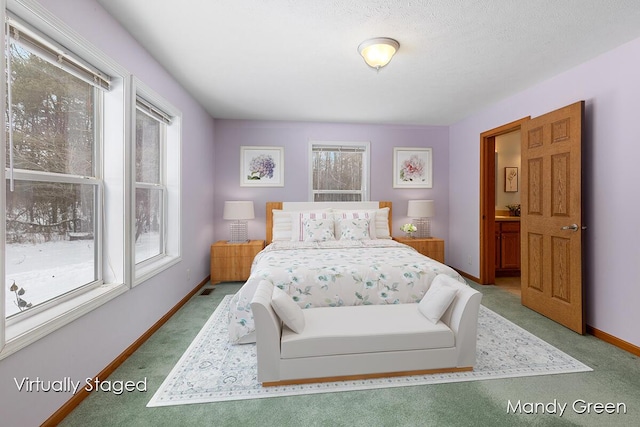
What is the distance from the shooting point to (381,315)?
7.19 feet

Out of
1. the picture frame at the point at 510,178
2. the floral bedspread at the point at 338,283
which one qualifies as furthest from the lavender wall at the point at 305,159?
the floral bedspread at the point at 338,283

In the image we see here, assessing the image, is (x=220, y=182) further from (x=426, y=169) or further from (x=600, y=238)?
(x=600, y=238)

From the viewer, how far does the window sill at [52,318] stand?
4.42 feet

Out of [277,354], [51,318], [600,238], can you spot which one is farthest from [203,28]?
[600,238]

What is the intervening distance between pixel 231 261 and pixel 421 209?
121 inches

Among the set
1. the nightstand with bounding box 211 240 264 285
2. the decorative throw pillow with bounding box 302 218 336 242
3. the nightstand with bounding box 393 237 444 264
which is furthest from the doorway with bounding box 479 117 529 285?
the nightstand with bounding box 211 240 264 285

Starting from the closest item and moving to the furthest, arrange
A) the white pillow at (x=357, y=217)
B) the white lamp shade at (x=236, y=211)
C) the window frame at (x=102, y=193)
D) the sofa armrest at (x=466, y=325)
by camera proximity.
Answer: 1. the window frame at (x=102, y=193)
2. the sofa armrest at (x=466, y=325)
3. the white pillow at (x=357, y=217)
4. the white lamp shade at (x=236, y=211)

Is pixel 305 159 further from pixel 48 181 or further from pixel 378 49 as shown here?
pixel 48 181

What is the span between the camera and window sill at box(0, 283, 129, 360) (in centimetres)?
135

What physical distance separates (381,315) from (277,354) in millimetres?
829

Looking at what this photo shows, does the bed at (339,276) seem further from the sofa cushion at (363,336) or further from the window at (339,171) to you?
the window at (339,171)

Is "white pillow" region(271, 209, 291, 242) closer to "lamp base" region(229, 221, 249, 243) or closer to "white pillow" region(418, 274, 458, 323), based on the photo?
"lamp base" region(229, 221, 249, 243)

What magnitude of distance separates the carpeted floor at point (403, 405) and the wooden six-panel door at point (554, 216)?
706mm

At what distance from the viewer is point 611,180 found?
2.53 m
